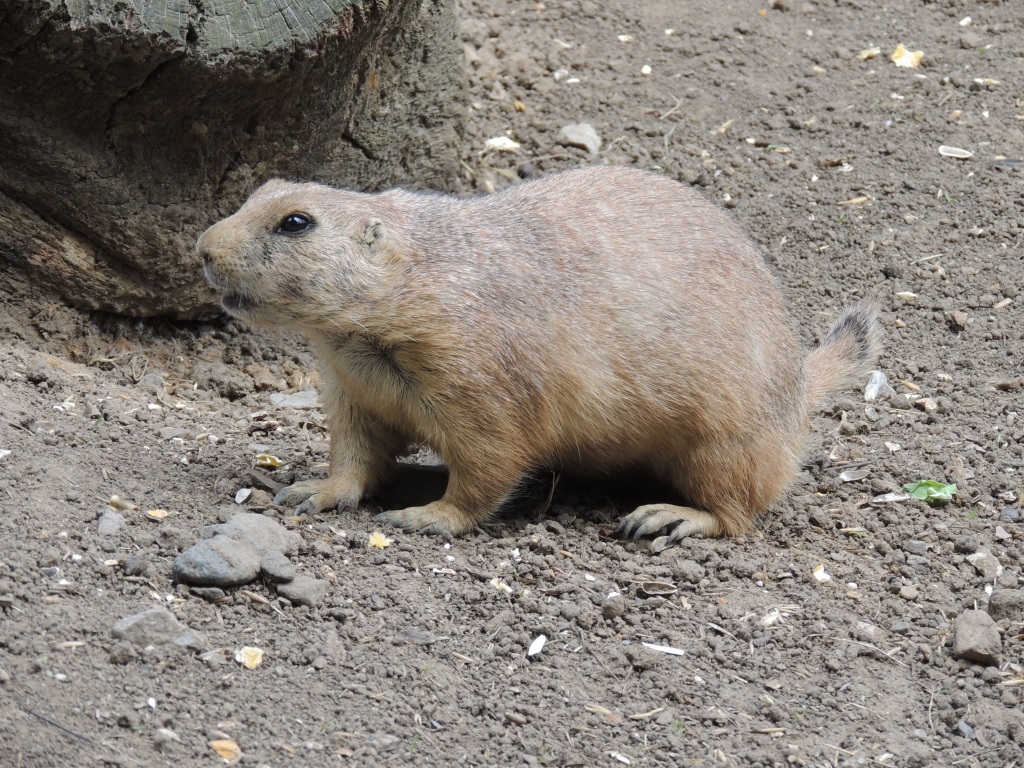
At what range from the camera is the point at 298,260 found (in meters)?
5.52

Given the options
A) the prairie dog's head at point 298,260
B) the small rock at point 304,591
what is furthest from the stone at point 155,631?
the prairie dog's head at point 298,260

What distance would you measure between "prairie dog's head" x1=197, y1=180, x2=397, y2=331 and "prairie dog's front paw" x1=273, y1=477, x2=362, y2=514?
87 cm

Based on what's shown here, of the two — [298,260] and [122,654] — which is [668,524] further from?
[122,654]

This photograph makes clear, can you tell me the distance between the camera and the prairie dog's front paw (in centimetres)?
593

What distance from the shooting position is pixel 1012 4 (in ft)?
35.0

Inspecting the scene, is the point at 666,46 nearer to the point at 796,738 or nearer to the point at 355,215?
the point at 355,215

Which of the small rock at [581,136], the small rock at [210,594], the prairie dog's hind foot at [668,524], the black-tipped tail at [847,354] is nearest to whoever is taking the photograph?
the small rock at [210,594]

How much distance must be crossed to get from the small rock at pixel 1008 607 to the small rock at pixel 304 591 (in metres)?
2.88

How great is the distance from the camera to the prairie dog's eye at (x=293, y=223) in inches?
218

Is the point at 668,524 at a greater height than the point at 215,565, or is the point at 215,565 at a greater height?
the point at 215,565

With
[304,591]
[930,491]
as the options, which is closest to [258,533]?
[304,591]

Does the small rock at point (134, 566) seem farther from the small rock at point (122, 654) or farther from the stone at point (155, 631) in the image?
the small rock at point (122, 654)

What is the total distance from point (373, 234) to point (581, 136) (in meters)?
4.05

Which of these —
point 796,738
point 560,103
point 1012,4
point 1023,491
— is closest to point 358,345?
point 796,738
